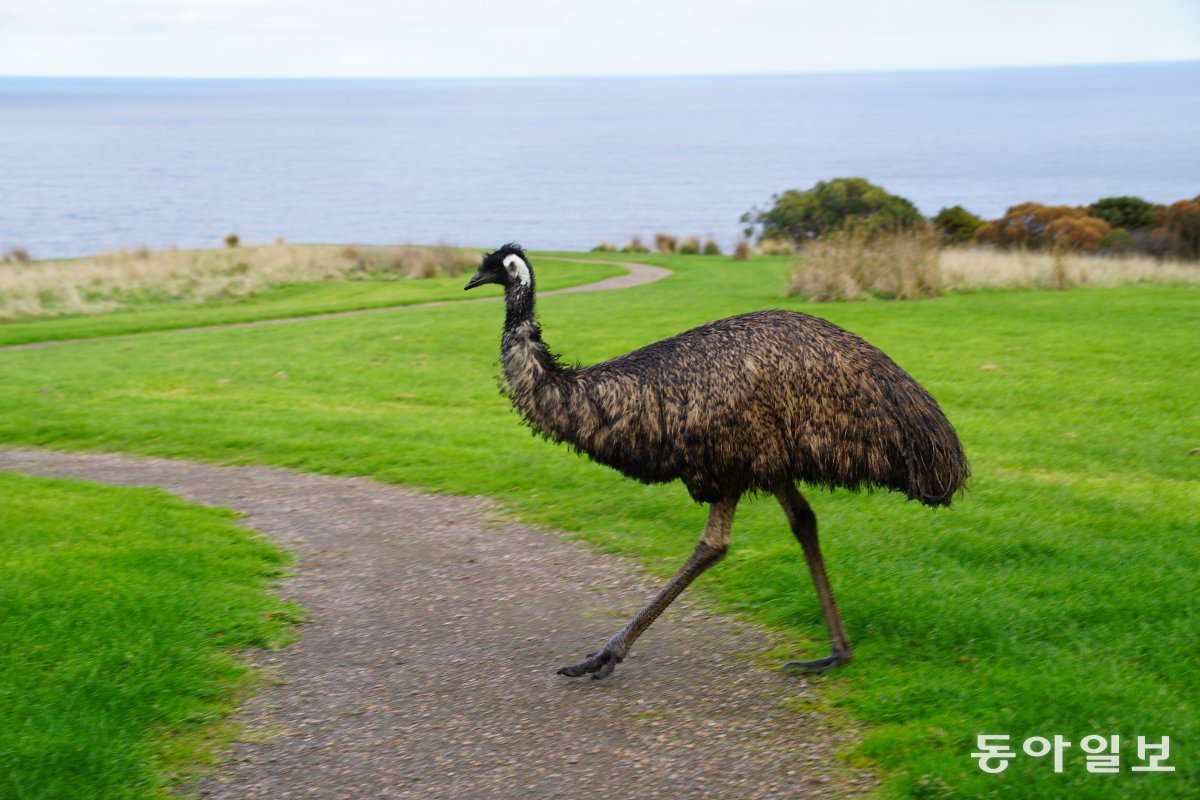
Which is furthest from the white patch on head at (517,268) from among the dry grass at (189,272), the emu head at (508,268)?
the dry grass at (189,272)

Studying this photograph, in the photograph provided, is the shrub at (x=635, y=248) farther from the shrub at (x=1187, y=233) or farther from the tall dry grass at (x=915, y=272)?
the tall dry grass at (x=915, y=272)

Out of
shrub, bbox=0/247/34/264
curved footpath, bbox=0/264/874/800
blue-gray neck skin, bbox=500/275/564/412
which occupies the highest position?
blue-gray neck skin, bbox=500/275/564/412

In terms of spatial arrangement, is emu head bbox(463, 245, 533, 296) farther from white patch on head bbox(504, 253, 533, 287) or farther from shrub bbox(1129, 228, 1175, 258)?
shrub bbox(1129, 228, 1175, 258)

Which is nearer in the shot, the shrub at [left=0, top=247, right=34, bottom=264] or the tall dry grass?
the tall dry grass

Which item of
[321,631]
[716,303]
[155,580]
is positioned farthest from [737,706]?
[716,303]

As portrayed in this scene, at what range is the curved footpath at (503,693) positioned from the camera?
5691 mm

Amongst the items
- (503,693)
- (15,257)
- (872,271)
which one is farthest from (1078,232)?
(503,693)

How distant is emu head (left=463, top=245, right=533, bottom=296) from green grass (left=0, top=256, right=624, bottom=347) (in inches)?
800

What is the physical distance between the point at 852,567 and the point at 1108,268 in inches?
928

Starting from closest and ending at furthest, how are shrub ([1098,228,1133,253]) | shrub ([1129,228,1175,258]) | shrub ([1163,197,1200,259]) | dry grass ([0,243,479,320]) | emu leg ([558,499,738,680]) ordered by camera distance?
emu leg ([558,499,738,680]) < dry grass ([0,243,479,320]) < shrub ([1163,197,1200,259]) < shrub ([1129,228,1175,258]) < shrub ([1098,228,1133,253])

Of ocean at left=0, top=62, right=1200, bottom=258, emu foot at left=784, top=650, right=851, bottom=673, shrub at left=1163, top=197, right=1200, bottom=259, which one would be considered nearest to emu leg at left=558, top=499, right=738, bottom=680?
emu foot at left=784, top=650, right=851, bottom=673

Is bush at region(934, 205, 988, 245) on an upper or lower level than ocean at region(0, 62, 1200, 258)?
lower

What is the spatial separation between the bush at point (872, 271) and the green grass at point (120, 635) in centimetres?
1732

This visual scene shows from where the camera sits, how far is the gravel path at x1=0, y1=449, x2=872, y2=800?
18.7ft
